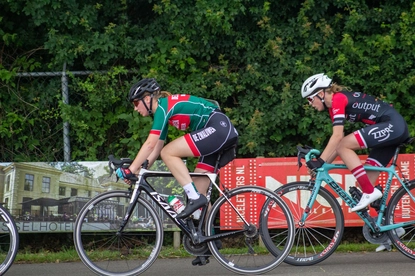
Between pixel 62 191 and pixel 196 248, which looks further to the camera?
pixel 62 191

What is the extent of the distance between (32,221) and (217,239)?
3.06 metres

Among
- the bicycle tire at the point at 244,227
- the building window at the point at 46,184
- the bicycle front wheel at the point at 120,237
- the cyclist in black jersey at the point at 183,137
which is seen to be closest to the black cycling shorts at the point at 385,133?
the bicycle tire at the point at 244,227

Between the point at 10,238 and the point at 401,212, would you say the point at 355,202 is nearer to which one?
the point at 401,212

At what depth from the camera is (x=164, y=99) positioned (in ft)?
23.1

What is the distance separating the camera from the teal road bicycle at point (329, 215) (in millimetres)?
7684

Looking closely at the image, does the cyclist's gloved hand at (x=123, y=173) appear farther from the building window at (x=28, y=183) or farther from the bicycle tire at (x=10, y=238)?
the building window at (x=28, y=183)

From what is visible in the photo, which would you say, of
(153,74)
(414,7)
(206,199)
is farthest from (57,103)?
(414,7)

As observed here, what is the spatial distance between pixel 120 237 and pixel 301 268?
180cm

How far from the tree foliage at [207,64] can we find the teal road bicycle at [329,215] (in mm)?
2254

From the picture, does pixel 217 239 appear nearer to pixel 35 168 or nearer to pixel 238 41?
pixel 35 168

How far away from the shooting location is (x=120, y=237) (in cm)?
720

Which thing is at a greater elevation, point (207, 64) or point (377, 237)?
point (207, 64)

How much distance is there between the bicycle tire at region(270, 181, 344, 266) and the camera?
767 cm

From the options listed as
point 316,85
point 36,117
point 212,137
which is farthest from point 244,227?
point 36,117
